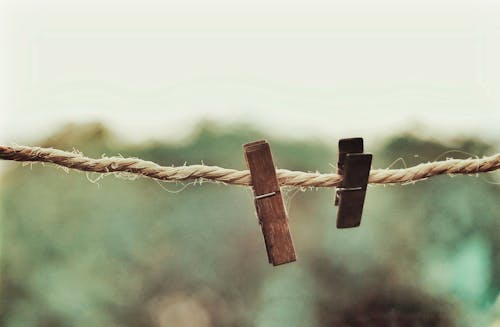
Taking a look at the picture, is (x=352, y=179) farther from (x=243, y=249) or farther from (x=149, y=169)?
(x=243, y=249)

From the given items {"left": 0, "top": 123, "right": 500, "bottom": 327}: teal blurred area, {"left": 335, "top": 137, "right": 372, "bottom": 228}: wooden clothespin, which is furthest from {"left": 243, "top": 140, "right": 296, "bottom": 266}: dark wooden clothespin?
{"left": 0, "top": 123, "right": 500, "bottom": 327}: teal blurred area

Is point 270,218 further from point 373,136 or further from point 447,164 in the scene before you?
point 373,136

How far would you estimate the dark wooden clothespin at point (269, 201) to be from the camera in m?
0.94

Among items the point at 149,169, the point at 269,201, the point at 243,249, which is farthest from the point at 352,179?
the point at 243,249

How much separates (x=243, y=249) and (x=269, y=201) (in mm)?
1744

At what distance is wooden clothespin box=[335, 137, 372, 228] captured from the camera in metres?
0.96

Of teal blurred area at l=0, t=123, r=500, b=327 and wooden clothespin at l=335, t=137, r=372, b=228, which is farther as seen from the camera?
teal blurred area at l=0, t=123, r=500, b=327

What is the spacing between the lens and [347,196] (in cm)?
100

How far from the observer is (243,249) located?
2633 mm

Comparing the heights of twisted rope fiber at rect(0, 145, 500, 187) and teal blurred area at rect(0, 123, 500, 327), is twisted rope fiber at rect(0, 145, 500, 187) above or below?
above

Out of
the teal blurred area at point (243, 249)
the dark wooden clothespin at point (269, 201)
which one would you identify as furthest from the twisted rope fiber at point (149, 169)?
the teal blurred area at point (243, 249)

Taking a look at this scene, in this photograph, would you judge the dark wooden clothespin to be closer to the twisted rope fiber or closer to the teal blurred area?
the twisted rope fiber

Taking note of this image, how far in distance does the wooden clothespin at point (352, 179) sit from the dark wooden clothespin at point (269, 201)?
0.52 feet

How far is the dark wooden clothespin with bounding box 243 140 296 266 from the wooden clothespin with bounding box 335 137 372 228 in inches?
6.3
